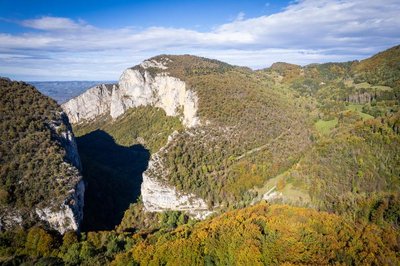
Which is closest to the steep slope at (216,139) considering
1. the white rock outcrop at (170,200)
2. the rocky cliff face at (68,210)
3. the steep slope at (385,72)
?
the white rock outcrop at (170,200)

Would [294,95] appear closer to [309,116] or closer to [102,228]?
[309,116]

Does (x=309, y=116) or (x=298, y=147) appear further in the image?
(x=309, y=116)

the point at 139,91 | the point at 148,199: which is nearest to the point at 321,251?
the point at 148,199

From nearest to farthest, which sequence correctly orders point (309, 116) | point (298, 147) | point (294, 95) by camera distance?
point (298, 147) → point (309, 116) → point (294, 95)

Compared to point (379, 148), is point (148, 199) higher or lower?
lower

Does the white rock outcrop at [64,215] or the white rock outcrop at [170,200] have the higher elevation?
the white rock outcrop at [64,215]

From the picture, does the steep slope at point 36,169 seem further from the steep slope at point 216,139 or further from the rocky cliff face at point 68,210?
the steep slope at point 216,139

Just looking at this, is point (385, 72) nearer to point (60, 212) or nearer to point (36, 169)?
point (60, 212)

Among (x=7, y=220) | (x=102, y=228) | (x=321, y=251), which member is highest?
(x=7, y=220)
